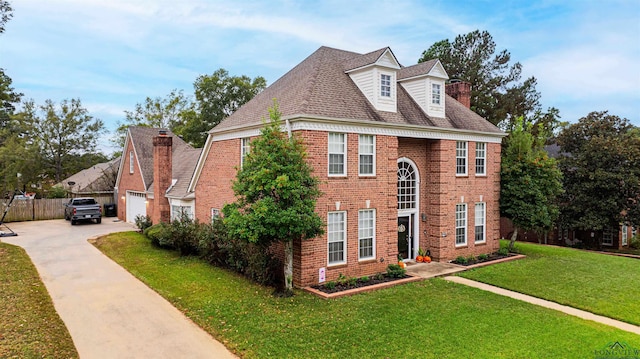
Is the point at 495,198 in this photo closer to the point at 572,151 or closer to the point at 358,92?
the point at 358,92

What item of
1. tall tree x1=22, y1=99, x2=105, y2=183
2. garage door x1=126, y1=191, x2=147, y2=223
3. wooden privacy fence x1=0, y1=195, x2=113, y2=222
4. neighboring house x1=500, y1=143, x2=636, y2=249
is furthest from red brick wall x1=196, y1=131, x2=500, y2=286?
tall tree x1=22, y1=99, x2=105, y2=183

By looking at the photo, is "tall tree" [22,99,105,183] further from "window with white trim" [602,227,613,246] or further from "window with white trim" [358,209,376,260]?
"window with white trim" [602,227,613,246]

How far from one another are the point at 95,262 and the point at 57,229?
37.5 ft

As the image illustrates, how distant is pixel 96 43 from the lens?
19578 millimetres

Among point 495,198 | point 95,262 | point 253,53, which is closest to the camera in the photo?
point 95,262

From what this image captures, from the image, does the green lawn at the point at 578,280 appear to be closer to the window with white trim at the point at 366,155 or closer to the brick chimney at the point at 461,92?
the window with white trim at the point at 366,155

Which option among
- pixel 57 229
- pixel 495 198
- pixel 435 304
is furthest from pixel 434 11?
pixel 57 229

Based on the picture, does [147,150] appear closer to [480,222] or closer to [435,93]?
[435,93]

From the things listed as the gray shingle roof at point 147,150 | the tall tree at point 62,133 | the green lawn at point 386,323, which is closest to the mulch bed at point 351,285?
the green lawn at point 386,323

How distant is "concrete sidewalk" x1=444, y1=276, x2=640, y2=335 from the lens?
9.69m

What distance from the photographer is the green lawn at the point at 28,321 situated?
776 cm

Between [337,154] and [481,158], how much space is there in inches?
350

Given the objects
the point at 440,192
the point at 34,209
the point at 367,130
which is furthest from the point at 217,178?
the point at 34,209

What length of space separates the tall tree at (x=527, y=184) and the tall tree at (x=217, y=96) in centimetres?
2921
